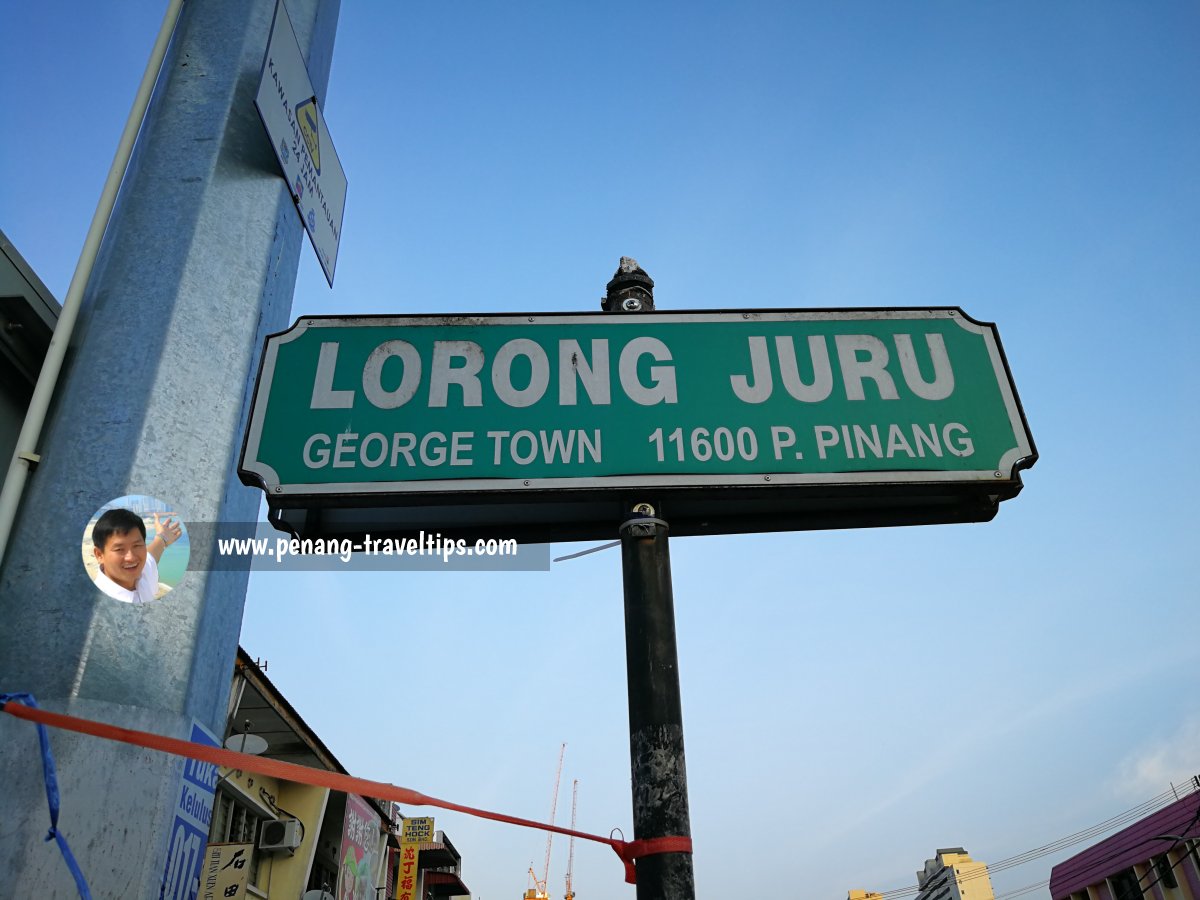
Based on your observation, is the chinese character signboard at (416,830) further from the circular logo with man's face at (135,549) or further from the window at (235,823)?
the circular logo with man's face at (135,549)

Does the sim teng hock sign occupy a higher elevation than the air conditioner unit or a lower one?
lower

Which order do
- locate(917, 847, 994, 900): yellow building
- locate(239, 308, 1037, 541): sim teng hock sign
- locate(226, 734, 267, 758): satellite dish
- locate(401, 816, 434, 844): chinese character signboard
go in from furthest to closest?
locate(917, 847, 994, 900): yellow building, locate(401, 816, 434, 844): chinese character signboard, locate(226, 734, 267, 758): satellite dish, locate(239, 308, 1037, 541): sim teng hock sign

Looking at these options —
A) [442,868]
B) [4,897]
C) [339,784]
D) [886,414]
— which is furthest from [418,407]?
[442,868]

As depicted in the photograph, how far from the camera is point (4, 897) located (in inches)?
126

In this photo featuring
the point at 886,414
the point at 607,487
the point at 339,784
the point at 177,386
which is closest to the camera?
the point at 339,784

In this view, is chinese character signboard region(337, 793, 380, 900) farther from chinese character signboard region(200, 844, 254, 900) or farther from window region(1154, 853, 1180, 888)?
window region(1154, 853, 1180, 888)

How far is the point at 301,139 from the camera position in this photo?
5.67m

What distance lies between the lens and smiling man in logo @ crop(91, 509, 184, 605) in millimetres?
3807

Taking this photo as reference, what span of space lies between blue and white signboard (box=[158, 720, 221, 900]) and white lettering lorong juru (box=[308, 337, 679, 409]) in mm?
2039

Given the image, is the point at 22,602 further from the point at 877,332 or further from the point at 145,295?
the point at 877,332

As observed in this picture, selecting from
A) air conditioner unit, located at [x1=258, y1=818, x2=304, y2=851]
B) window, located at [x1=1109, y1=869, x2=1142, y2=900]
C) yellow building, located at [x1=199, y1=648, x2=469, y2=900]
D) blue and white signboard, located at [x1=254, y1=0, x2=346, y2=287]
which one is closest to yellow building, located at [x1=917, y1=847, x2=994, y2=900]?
window, located at [x1=1109, y1=869, x2=1142, y2=900]

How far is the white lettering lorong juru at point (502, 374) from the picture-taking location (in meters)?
2.62

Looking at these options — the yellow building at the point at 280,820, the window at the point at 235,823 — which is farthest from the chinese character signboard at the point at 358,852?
the window at the point at 235,823

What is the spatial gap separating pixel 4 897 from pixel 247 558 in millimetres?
1773
